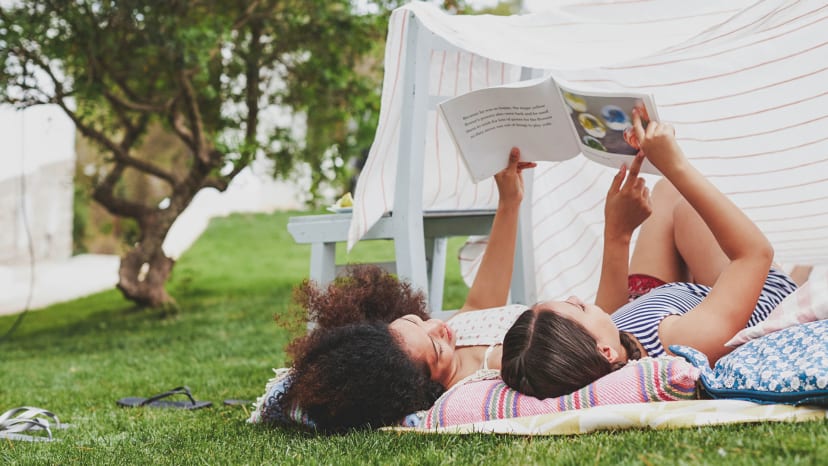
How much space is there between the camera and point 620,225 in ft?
8.44

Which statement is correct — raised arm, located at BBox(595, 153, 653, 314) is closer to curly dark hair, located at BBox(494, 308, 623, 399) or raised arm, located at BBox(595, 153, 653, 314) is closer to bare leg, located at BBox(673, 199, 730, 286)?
bare leg, located at BBox(673, 199, 730, 286)

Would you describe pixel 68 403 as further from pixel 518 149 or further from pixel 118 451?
pixel 518 149

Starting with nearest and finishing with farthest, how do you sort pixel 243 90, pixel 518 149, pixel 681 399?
pixel 681 399, pixel 518 149, pixel 243 90

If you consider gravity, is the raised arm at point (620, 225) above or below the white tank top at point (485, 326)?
above

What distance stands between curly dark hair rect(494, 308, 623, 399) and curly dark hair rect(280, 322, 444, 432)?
0.90 feet

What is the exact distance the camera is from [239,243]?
444 inches

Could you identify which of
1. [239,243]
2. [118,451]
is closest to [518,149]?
[118,451]

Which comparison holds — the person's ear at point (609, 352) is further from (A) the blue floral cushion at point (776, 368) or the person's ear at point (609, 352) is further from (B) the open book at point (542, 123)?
(B) the open book at point (542, 123)

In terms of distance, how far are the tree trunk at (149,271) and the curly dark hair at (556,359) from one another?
4679mm

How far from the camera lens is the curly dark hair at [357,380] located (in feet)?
7.08

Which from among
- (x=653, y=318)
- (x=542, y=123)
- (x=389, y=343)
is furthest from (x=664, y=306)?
(x=389, y=343)

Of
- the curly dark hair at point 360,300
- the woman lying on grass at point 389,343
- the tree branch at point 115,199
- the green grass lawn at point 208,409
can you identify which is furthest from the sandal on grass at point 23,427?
the tree branch at point 115,199

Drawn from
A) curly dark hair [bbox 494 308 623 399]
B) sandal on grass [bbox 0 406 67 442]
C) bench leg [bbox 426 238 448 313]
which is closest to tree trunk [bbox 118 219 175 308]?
bench leg [bbox 426 238 448 313]

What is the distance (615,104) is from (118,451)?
4.82ft
